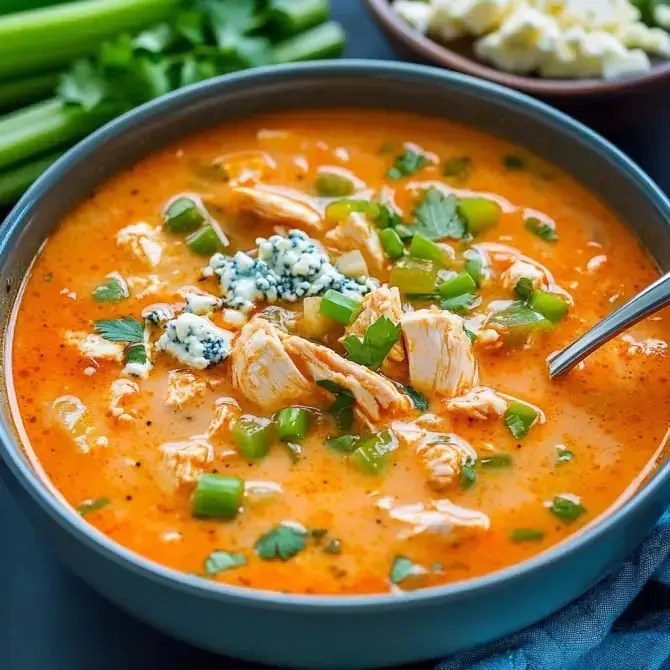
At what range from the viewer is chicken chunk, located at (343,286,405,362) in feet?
9.07

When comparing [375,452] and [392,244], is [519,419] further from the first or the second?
[392,244]

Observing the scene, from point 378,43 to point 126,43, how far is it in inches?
45.8

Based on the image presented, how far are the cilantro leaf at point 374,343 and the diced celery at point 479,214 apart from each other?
0.58 m

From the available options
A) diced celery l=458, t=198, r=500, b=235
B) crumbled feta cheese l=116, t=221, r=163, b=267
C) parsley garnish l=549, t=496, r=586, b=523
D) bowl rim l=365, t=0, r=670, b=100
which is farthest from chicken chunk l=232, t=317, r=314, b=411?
bowl rim l=365, t=0, r=670, b=100

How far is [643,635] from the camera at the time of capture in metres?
2.66

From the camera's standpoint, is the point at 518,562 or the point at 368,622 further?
the point at 518,562

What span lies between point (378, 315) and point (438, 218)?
21.3 inches

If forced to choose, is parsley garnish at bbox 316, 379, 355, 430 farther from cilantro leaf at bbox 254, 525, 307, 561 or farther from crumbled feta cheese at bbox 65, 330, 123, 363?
crumbled feta cheese at bbox 65, 330, 123, 363

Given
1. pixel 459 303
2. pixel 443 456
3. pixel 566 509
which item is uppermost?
pixel 459 303

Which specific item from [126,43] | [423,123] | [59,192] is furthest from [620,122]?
[59,192]

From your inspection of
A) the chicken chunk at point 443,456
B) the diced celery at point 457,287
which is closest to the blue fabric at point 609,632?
the chicken chunk at point 443,456

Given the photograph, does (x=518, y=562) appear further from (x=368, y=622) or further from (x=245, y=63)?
(x=245, y=63)

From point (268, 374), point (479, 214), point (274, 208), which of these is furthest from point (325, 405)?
point (479, 214)

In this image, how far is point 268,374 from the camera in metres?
2.66
